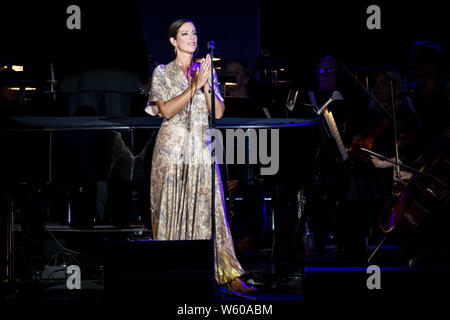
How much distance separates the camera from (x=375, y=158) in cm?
460

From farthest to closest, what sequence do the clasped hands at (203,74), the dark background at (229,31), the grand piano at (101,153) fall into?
the dark background at (229,31), the grand piano at (101,153), the clasped hands at (203,74)

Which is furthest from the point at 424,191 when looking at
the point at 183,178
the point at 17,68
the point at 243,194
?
the point at 17,68

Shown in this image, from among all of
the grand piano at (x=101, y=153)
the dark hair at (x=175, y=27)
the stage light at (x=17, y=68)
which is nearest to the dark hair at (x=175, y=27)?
the dark hair at (x=175, y=27)

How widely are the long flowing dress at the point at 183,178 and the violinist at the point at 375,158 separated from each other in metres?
1.58

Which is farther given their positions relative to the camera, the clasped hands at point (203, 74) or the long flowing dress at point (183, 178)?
the long flowing dress at point (183, 178)

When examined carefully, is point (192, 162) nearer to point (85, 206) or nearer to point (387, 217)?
point (387, 217)

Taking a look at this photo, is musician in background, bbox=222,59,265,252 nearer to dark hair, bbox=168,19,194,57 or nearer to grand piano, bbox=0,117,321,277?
grand piano, bbox=0,117,321,277

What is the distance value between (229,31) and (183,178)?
132 inches

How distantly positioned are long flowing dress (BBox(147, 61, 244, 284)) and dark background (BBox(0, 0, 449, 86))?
1978 millimetres

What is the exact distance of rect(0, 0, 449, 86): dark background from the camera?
549cm

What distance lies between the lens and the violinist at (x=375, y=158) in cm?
451

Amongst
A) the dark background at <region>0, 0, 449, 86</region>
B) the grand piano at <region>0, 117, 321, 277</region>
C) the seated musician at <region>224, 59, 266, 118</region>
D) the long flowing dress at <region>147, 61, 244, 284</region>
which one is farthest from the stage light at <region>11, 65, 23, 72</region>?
the long flowing dress at <region>147, 61, 244, 284</region>

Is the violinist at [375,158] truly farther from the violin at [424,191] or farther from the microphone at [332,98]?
the violin at [424,191]

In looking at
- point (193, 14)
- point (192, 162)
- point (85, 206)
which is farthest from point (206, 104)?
point (193, 14)
